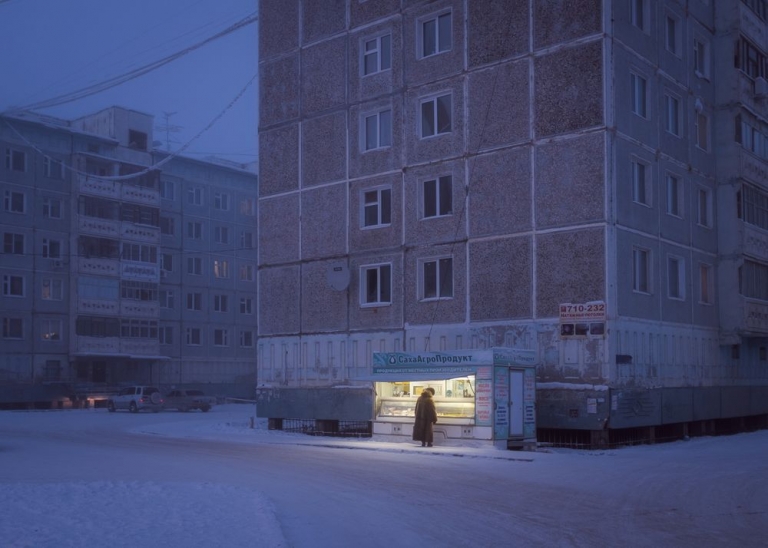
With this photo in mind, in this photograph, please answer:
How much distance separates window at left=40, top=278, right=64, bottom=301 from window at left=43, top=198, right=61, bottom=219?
14.3ft

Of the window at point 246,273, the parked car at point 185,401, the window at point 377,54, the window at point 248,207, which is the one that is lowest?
the parked car at point 185,401

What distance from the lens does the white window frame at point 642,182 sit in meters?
29.3

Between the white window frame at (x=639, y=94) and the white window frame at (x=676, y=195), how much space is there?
282 cm

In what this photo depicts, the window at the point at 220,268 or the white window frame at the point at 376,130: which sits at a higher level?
the white window frame at the point at 376,130

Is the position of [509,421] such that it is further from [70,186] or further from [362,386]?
[70,186]

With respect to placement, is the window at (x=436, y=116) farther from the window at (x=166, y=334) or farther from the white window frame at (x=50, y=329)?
the window at (x=166, y=334)

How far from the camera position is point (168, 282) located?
240ft

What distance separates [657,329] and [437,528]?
1934 centimetres

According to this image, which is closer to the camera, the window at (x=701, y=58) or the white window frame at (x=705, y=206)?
the white window frame at (x=705, y=206)

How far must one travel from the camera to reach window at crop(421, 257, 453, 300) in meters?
30.9

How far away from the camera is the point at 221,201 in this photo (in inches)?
3059

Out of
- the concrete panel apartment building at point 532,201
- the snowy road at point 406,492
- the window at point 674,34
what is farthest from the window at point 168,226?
the window at point 674,34

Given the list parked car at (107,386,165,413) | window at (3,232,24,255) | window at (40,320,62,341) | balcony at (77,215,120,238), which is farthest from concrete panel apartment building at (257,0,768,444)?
window at (40,320,62,341)

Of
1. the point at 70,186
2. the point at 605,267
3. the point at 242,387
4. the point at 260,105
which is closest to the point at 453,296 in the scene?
the point at 605,267
